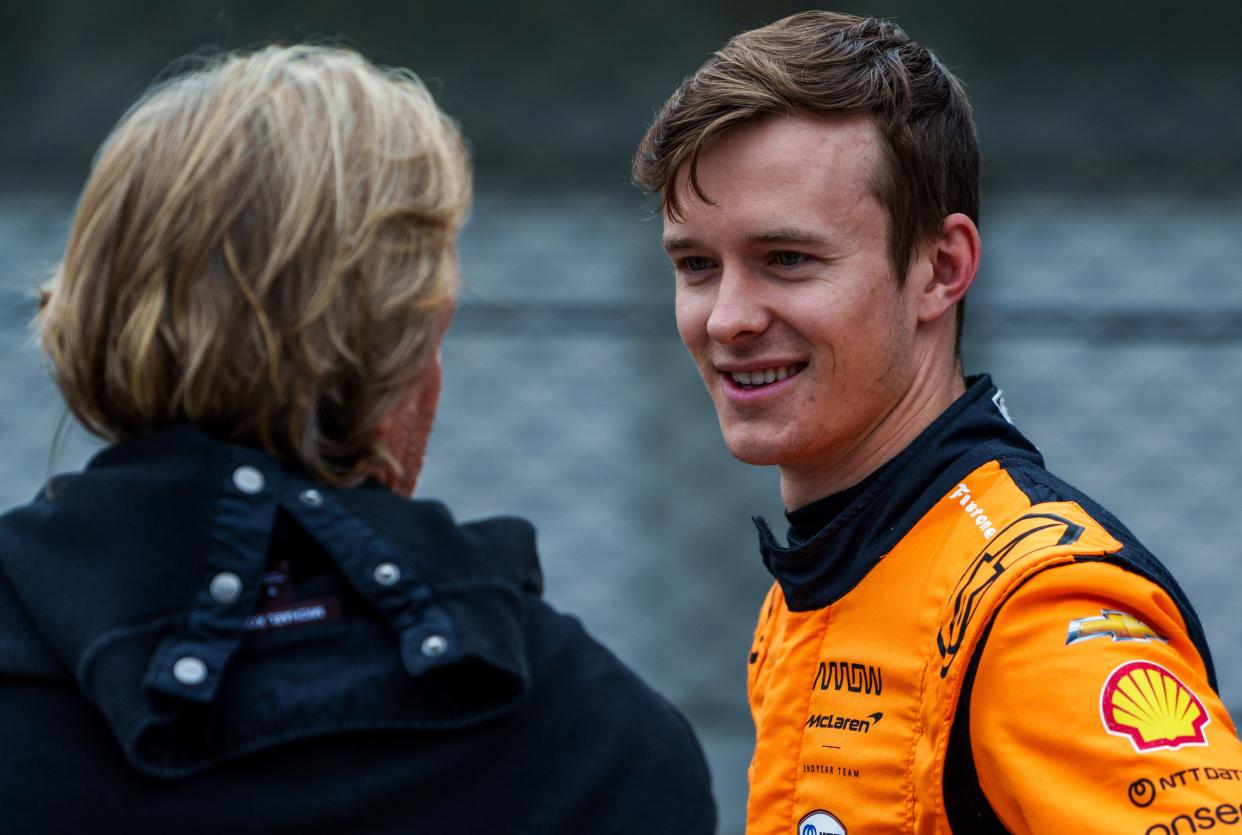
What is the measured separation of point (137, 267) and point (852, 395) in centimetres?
83

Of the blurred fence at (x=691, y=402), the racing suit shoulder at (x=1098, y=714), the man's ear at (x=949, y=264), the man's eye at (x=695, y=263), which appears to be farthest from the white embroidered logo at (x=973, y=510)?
the blurred fence at (x=691, y=402)

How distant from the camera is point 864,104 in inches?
65.0

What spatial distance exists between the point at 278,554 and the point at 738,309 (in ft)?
A: 2.34

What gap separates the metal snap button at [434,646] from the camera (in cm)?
108

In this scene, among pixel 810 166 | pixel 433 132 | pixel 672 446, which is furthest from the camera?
pixel 672 446

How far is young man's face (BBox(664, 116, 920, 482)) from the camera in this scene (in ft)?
5.39

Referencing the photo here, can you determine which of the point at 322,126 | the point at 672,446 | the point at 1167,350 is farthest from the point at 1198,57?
the point at 322,126

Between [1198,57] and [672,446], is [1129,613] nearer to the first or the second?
[672,446]

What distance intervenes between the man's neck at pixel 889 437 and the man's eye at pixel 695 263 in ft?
0.88

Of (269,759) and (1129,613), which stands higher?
(1129,613)

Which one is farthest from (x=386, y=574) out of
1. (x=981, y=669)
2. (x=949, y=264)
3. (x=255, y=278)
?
(x=949, y=264)

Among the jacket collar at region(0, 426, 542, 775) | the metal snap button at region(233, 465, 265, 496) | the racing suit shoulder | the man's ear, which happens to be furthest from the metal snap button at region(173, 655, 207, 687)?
the man's ear

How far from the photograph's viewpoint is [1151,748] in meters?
1.21

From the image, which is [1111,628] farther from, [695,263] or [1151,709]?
[695,263]
